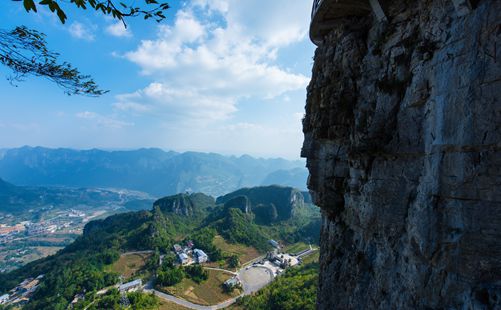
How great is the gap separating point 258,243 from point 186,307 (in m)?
37.2

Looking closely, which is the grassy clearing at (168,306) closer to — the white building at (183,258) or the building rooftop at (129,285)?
the building rooftop at (129,285)

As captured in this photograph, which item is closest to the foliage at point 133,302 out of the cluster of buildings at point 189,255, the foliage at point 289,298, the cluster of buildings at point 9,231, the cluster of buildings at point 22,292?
the foliage at point 289,298

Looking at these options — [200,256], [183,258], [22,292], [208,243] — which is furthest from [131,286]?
[22,292]

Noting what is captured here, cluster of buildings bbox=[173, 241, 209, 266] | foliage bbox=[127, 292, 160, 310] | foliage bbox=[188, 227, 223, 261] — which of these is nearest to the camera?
foliage bbox=[127, 292, 160, 310]

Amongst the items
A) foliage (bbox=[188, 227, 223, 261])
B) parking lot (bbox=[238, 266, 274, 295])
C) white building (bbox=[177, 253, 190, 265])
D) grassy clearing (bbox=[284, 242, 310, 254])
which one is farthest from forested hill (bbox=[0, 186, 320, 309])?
parking lot (bbox=[238, 266, 274, 295])

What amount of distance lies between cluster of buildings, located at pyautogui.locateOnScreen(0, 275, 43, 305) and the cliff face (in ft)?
236

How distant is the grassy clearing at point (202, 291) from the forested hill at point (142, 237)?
12486 mm

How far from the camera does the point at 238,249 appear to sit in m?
Result: 70.0

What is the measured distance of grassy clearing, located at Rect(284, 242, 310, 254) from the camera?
75562 mm

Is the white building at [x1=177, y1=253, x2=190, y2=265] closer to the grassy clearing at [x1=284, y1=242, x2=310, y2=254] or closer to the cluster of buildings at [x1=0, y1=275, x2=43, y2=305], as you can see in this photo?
the grassy clearing at [x1=284, y1=242, x2=310, y2=254]

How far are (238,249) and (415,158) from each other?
227ft

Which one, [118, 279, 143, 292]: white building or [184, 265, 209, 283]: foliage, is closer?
[118, 279, 143, 292]: white building

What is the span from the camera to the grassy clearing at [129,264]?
184 ft

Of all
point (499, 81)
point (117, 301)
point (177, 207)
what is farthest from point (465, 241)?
point (177, 207)
